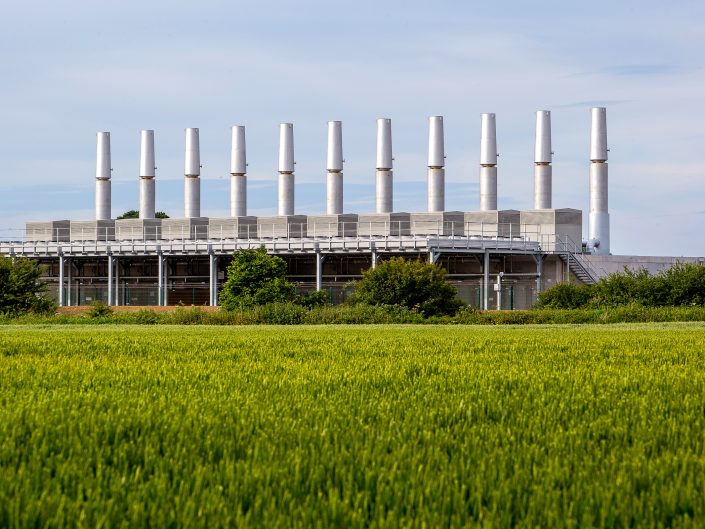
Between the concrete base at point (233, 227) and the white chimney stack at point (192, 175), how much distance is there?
4105mm

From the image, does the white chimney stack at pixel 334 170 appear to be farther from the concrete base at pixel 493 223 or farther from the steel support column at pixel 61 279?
the steel support column at pixel 61 279

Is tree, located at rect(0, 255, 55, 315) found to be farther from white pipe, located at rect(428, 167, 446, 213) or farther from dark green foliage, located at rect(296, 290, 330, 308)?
white pipe, located at rect(428, 167, 446, 213)

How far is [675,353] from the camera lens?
14.9m

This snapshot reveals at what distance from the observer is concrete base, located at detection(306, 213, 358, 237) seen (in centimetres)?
7694

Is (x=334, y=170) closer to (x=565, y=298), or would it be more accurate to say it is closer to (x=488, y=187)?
(x=488, y=187)

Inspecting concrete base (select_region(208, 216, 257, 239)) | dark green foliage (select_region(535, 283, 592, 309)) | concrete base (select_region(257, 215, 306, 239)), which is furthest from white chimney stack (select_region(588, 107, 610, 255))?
concrete base (select_region(208, 216, 257, 239))

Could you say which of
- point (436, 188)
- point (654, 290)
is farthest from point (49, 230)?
point (654, 290)

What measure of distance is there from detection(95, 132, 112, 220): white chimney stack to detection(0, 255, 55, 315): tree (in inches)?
1550

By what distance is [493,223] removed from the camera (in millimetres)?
74000

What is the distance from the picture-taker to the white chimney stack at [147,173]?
84.6 meters

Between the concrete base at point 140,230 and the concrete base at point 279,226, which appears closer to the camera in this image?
the concrete base at point 279,226

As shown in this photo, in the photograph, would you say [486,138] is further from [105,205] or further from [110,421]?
[110,421]

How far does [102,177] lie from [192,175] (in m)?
8.41

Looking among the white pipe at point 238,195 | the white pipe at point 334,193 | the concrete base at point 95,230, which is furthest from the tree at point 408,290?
the concrete base at point 95,230
